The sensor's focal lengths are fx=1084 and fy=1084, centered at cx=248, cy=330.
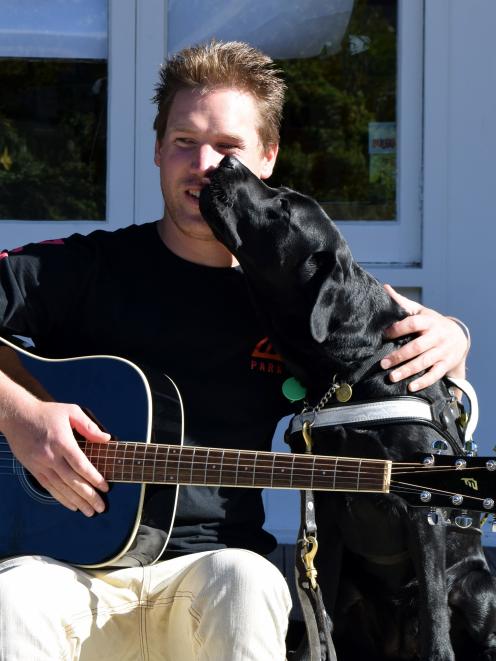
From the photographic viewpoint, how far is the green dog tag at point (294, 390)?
240cm

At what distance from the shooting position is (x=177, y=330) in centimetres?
240

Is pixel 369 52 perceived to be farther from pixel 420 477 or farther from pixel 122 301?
pixel 420 477

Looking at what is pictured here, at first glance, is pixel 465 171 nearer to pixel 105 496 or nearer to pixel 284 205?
pixel 284 205

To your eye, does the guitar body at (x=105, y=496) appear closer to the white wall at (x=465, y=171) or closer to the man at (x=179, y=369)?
the man at (x=179, y=369)

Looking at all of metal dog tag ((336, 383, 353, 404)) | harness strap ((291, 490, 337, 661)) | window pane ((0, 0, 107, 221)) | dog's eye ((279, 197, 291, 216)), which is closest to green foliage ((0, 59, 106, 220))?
window pane ((0, 0, 107, 221))

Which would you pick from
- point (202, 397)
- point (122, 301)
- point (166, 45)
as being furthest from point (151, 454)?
point (166, 45)

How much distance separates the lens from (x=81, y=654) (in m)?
2.13

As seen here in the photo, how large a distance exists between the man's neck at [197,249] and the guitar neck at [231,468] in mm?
501

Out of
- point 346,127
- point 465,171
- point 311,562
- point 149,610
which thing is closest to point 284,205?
point 311,562

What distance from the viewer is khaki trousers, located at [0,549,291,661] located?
6.54ft

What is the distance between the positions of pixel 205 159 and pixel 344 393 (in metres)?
0.62

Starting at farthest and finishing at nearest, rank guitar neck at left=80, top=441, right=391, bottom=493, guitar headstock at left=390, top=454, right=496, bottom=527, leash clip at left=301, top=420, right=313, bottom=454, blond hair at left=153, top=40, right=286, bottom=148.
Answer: blond hair at left=153, top=40, right=286, bottom=148 < leash clip at left=301, top=420, right=313, bottom=454 < guitar neck at left=80, top=441, right=391, bottom=493 < guitar headstock at left=390, top=454, right=496, bottom=527

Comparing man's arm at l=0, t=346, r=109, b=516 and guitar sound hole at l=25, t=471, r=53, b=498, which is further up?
man's arm at l=0, t=346, r=109, b=516

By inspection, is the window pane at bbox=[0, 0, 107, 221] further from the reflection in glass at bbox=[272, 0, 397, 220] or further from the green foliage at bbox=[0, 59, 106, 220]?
the reflection in glass at bbox=[272, 0, 397, 220]
